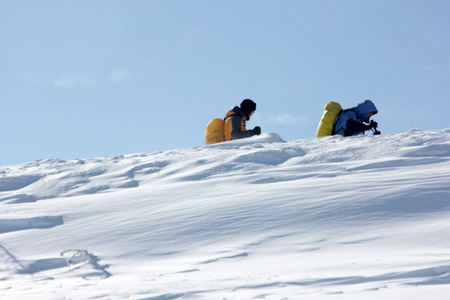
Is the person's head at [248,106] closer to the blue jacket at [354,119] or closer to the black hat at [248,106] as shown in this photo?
the black hat at [248,106]

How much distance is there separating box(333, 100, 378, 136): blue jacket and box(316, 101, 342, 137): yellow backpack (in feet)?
0.26

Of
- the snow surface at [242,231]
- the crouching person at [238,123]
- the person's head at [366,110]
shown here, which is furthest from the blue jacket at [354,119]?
the snow surface at [242,231]

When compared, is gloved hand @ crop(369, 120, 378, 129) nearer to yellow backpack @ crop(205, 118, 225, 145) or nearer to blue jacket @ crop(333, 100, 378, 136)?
blue jacket @ crop(333, 100, 378, 136)

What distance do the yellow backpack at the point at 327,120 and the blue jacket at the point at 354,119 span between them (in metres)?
0.08

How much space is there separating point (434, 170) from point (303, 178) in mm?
1131

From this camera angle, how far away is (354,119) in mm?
7641

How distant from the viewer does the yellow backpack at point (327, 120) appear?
24.9 ft

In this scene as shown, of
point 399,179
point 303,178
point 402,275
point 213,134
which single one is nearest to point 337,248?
point 402,275

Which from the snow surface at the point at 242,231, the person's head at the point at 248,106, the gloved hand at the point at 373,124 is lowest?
the snow surface at the point at 242,231

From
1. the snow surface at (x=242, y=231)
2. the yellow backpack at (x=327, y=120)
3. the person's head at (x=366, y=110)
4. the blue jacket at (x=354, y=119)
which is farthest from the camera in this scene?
the person's head at (x=366, y=110)

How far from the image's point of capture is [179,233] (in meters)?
2.78

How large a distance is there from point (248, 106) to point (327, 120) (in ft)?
4.67

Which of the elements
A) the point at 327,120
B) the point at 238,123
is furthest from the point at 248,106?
the point at 327,120

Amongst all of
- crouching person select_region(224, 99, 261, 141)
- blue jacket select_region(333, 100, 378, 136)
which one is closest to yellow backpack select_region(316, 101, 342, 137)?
blue jacket select_region(333, 100, 378, 136)
